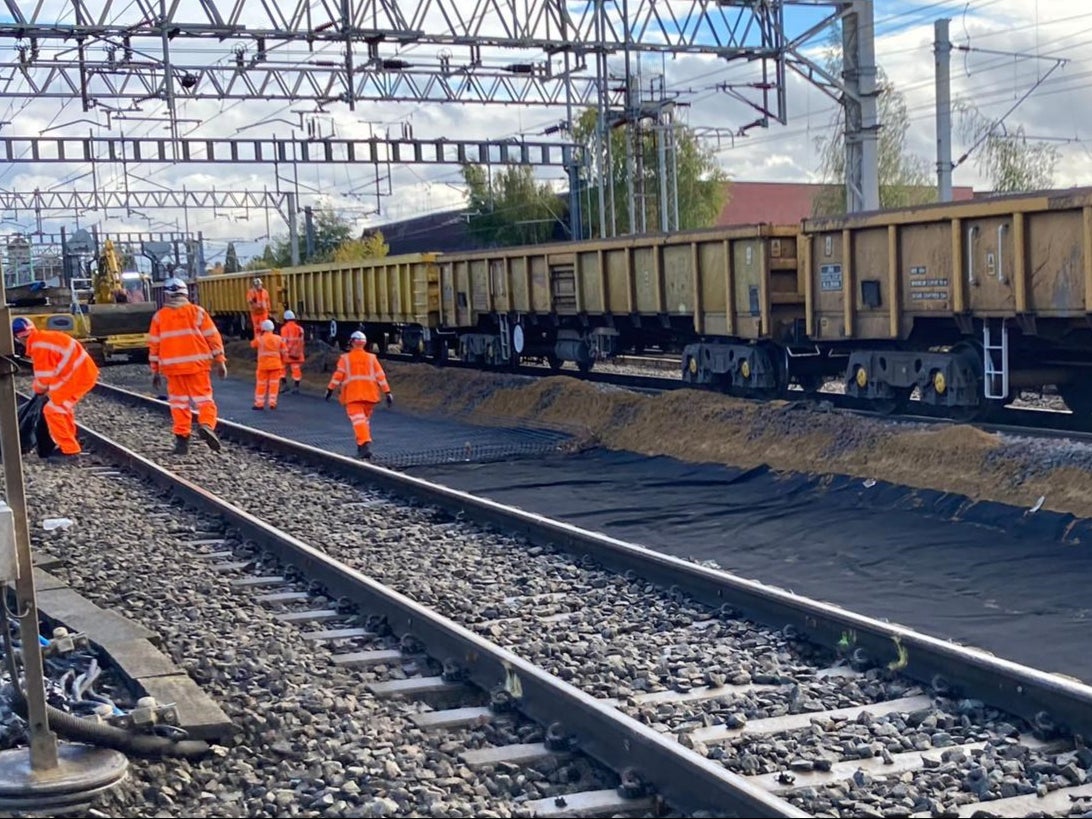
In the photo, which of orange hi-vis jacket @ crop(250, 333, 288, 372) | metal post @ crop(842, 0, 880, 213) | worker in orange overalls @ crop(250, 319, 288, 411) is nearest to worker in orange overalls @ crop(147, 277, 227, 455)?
worker in orange overalls @ crop(250, 319, 288, 411)

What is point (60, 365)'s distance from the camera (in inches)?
544

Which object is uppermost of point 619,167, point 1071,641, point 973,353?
point 619,167

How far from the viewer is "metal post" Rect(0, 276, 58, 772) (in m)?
4.58

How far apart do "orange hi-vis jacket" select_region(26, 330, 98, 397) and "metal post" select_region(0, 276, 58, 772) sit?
9475mm

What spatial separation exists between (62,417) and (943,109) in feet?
50.0

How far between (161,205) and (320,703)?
180ft

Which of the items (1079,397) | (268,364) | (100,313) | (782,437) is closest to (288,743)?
(782,437)

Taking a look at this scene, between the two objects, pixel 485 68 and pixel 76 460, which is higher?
pixel 485 68

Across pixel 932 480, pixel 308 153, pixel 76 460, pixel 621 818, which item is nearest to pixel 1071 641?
pixel 621 818

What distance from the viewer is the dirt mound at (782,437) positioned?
411 inches

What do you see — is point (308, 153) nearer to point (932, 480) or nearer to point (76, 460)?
point (76, 460)

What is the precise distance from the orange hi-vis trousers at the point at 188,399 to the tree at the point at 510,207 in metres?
41.8

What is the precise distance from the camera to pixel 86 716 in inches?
210

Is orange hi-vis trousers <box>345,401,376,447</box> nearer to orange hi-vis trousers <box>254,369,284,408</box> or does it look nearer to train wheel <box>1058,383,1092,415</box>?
orange hi-vis trousers <box>254,369,284,408</box>
